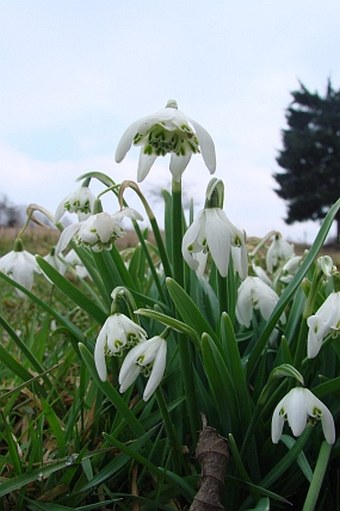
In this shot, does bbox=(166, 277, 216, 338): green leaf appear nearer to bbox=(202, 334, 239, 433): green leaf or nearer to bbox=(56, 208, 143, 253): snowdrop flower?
bbox=(202, 334, 239, 433): green leaf

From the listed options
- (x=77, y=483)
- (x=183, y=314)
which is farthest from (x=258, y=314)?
(x=77, y=483)

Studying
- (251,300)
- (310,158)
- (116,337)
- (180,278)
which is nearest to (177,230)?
(180,278)

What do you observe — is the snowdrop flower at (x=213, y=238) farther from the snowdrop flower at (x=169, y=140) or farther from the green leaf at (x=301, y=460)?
the green leaf at (x=301, y=460)

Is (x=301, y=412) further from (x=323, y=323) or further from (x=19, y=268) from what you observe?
(x=19, y=268)

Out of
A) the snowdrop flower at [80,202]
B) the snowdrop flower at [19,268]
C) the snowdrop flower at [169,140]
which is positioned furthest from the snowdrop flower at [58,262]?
the snowdrop flower at [169,140]

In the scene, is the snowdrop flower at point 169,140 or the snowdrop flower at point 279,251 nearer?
the snowdrop flower at point 169,140

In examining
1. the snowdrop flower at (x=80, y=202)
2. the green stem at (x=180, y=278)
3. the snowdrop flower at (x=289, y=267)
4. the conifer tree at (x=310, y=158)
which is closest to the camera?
the green stem at (x=180, y=278)

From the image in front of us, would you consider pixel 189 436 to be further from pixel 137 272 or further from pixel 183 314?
pixel 137 272
